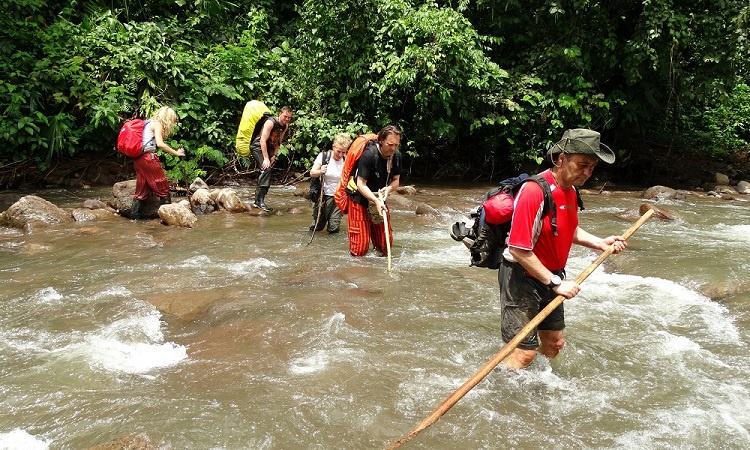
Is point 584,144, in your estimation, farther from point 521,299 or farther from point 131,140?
point 131,140

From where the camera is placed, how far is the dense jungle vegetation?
12.3 meters

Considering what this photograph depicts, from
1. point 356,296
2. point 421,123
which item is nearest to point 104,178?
point 421,123

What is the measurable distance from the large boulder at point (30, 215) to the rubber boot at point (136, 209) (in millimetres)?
924

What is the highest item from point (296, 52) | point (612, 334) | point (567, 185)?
point (296, 52)

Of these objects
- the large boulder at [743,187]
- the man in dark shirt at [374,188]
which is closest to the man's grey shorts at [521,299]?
the man in dark shirt at [374,188]

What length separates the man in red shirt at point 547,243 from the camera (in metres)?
3.49

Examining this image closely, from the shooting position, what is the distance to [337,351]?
479 centimetres

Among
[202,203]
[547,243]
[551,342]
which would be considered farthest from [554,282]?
[202,203]

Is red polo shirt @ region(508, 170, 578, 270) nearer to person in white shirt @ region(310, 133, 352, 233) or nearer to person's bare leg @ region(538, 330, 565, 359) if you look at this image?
person's bare leg @ region(538, 330, 565, 359)

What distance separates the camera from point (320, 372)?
441 centimetres

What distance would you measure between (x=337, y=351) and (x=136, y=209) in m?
6.05

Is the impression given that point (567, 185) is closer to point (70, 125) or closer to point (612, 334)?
point (612, 334)

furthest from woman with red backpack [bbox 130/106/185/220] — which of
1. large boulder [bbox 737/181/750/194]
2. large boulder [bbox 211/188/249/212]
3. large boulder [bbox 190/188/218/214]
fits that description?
large boulder [bbox 737/181/750/194]

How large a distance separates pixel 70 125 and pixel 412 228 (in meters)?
7.40
